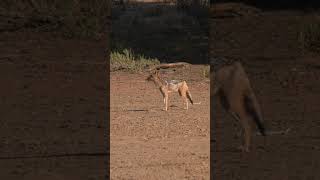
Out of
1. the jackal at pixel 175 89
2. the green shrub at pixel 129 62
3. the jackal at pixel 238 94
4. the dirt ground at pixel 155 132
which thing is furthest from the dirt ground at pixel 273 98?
the green shrub at pixel 129 62

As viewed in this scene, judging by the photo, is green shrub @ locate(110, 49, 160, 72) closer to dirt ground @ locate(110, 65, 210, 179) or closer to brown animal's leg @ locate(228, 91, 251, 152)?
dirt ground @ locate(110, 65, 210, 179)

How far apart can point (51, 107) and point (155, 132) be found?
5.00ft

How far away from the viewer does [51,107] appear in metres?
9.32

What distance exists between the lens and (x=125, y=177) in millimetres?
6270

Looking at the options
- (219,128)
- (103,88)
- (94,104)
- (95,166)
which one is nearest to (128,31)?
(103,88)

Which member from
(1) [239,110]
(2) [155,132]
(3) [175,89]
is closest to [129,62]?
(3) [175,89]

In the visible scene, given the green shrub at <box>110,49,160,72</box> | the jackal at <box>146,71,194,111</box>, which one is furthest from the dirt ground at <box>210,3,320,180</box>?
the green shrub at <box>110,49,160,72</box>

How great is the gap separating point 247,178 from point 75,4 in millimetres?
9312

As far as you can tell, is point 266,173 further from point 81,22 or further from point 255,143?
point 81,22

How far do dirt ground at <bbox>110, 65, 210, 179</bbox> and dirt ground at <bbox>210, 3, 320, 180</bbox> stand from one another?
0.15 m

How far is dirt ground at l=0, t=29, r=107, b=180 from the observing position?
261 inches

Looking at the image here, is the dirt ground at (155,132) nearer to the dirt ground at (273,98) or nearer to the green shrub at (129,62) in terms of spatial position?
the dirt ground at (273,98)

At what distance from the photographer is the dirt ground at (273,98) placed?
657 centimetres

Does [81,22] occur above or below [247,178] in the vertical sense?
above
